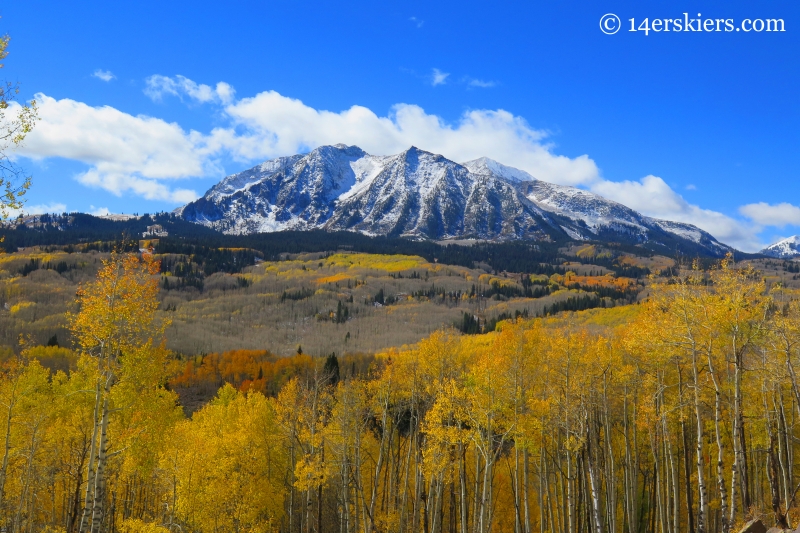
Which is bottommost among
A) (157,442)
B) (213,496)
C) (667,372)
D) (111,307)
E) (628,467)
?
(213,496)

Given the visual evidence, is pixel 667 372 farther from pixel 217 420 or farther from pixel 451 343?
pixel 217 420

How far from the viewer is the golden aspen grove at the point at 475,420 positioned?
64.7ft

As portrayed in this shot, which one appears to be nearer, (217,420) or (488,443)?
(488,443)

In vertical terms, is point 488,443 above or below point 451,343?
below

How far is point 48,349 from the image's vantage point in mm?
106688

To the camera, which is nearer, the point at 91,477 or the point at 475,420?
the point at 91,477

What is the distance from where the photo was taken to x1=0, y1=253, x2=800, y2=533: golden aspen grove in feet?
64.7

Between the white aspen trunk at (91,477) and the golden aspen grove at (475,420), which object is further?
the golden aspen grove at (475,420)

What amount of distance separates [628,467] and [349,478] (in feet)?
57.0

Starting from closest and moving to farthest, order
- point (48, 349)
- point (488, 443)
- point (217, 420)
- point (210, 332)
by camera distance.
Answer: point (488, 443), point (217, 420), point (48, 349), point (210, 332)

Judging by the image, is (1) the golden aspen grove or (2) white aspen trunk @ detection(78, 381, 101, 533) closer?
(2) white aspen trunk @ detection(78, 381, 101, 533)

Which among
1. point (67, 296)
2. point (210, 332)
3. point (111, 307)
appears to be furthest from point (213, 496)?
point (67, 296)

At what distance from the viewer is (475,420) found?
24.8 metres

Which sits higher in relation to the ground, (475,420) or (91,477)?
(475,420)
